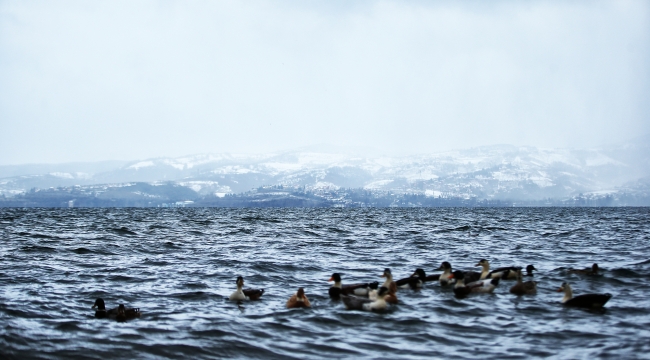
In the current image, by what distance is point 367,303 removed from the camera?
1741 cm

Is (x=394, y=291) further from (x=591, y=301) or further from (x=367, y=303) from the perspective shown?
(x=591, y=301)

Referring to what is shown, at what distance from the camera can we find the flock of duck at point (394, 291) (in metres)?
17.0

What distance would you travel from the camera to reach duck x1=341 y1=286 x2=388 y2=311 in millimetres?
17089

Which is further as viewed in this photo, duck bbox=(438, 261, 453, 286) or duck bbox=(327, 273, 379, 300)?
duck bbox=(438, 261, 453, 286)

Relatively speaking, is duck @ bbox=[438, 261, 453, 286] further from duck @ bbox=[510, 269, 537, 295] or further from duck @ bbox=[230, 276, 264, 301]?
duck @ bbox=[230, 276, 264, 301]

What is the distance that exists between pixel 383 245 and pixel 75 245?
2079cm

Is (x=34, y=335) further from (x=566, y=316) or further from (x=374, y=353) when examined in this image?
(x=566, y=316)

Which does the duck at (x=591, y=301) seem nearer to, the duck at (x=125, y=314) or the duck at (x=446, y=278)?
the duck at (x=446, y=278)

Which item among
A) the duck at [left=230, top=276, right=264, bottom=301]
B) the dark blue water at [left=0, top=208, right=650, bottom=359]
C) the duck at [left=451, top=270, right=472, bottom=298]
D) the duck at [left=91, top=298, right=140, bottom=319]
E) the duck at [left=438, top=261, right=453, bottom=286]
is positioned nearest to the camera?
the dark blue water at [left=0, top=208, right=650, bottom=359]

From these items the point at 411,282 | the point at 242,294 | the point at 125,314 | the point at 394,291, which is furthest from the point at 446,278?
the point at 125,314

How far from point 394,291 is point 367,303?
1904mm

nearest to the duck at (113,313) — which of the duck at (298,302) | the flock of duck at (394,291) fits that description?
the flock of duck at (394,291)

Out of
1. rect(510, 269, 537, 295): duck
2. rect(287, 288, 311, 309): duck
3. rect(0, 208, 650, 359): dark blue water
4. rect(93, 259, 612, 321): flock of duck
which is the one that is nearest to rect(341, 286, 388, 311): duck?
rect(93, 259, 612, 321): flock of duck

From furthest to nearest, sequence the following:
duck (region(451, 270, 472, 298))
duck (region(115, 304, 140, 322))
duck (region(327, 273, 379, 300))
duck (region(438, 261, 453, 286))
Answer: duck (region(438, 261, 453, 286)) → duck (region(451, 270, 472, 298)) → duck (region(327, 273, 379, 300)) → duck (region(115, 304, 140, 322))
